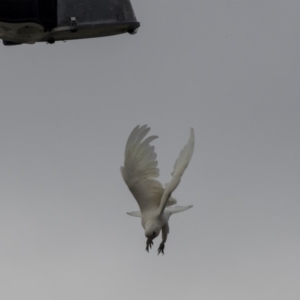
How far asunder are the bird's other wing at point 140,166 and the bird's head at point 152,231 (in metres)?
1.18

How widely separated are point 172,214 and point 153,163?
3.40 ft

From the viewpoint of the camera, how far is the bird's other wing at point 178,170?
73.1 ft

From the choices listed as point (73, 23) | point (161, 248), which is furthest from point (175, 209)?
point (73, 23)

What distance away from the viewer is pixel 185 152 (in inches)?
888

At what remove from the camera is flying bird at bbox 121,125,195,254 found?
73.2ft

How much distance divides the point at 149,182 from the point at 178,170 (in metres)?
1.30

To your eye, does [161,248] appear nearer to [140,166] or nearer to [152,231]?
[152,231]

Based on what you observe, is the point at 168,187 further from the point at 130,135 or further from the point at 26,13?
the point at 26,13

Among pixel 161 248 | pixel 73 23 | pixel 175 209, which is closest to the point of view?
pixel 73 23

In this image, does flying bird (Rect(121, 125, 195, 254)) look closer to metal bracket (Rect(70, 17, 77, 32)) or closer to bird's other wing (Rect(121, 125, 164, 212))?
bird's other wing (Rect(121, 125, 164, 212))


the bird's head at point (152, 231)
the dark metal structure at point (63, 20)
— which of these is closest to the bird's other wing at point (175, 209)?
the bird's head at point (152, 231)

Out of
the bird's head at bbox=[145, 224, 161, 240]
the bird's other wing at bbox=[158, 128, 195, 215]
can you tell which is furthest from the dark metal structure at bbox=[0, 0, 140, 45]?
the bird's head at bbox=[145, 224, 161, 240]

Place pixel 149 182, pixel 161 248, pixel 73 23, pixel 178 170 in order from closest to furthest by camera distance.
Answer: pixel 73 23, pixel 178 170, pixel 161 248, pixel 149 182

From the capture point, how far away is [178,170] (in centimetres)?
2231
